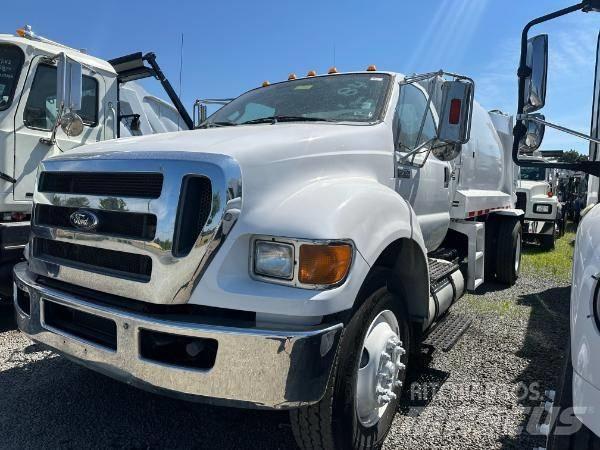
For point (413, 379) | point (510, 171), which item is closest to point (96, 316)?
point (413, 379)

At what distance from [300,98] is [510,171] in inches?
195

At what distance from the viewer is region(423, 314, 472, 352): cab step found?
352cm


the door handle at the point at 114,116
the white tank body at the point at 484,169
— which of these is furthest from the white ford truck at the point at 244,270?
the door handle at the point at 114,116

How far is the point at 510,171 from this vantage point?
7.43 meters

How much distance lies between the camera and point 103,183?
240 centimetres

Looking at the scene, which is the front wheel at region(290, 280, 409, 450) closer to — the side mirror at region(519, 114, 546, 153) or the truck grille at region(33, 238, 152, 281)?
the truck grille at region(33, 238, 152, 281)

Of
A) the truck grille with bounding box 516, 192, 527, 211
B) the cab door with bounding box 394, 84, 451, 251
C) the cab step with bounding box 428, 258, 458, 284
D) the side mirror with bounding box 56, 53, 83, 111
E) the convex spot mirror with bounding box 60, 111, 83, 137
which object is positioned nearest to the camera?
the cab door with bounding box 394, 84, 451, 251

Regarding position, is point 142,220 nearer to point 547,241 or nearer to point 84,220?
point 84,220

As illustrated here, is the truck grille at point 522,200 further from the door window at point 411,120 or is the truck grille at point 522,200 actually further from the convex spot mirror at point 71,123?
the convex spot mirror at point 71,123

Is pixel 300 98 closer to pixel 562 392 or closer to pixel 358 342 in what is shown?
pixel 358 342

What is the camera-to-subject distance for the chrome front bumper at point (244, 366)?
6.31ft

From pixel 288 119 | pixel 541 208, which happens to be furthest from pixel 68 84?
pixel 541 208

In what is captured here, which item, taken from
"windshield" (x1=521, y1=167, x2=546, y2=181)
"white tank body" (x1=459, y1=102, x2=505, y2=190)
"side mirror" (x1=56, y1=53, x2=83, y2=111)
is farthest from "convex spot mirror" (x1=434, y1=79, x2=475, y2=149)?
"windshield" (x1=521, y1=167, x2=546, y2=181)

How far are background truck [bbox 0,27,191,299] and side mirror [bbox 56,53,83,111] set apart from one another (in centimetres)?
1
